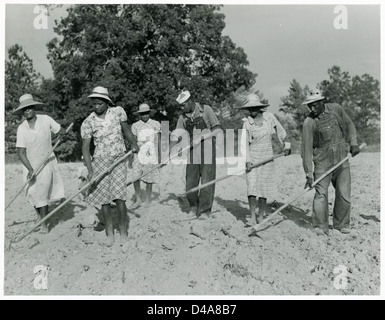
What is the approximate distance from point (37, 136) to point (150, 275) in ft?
8.01

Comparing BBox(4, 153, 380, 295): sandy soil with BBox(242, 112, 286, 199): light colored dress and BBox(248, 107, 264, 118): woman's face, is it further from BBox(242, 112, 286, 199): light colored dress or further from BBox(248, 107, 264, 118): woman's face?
BBox(248, 107, 264, 118): woman's face

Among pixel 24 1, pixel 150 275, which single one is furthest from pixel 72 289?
pixel 24 1

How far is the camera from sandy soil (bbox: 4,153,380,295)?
12.9 ft

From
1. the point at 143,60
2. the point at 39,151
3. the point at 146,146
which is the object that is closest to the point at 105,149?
the point at 39,151

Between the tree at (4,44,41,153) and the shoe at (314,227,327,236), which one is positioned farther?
the tree at (4,44,41,153)

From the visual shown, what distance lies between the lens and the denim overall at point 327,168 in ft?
16.6

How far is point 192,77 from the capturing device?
2178 cm

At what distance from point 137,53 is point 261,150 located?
17.1 m

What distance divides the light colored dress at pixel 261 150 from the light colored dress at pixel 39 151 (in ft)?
8.09

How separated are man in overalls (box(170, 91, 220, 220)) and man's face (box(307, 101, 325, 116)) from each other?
1.22 m

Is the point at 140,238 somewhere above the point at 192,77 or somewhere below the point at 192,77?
below

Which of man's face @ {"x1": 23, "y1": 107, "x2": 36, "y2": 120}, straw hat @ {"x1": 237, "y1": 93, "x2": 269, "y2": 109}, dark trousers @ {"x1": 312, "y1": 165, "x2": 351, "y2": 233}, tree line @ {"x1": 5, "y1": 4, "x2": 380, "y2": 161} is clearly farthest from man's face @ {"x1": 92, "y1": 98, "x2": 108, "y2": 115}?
tree line @ {"x1": 5, "y1": 4, "x2": 380, "y2": 161}

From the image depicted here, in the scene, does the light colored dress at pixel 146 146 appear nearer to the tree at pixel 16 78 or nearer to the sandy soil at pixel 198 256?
the sandy soil at pixel 198 256
